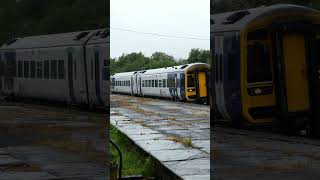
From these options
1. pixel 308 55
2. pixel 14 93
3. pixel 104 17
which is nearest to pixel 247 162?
pixel 308 55

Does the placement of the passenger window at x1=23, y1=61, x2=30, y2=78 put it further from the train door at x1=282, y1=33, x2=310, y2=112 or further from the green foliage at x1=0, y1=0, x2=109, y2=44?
the train door at x1=282, y1=33, x2=310, y2=112

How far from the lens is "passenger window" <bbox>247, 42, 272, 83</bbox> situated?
236 cm

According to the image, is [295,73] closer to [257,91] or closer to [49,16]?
[257,91]

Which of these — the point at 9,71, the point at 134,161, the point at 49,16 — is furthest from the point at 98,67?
the point at 134,161

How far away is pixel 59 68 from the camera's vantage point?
2.60 m

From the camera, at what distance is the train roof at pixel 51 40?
2507 mm

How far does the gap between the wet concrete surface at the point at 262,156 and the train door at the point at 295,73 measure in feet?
0.57

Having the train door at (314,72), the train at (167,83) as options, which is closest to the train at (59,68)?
the train door at (314,72)

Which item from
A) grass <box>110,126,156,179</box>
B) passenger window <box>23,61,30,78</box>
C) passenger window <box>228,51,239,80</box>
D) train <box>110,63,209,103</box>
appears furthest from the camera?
train <box>110,63,209,103</box>

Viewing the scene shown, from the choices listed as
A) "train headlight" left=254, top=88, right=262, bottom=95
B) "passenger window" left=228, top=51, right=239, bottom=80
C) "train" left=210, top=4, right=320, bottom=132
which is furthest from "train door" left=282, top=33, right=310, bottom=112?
"passenger window" left=228, top=51, right=239, bottom=80

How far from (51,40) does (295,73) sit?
125 cm

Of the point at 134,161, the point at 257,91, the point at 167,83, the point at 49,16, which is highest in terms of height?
the point at 49,16

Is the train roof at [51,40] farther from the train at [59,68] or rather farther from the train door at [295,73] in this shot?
the train door at [295,73]

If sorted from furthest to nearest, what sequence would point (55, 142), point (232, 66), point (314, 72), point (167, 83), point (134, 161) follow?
point (167, 83)
point (134, 161)
point (55, 142)
point (232, 66)
point (314, 72)
